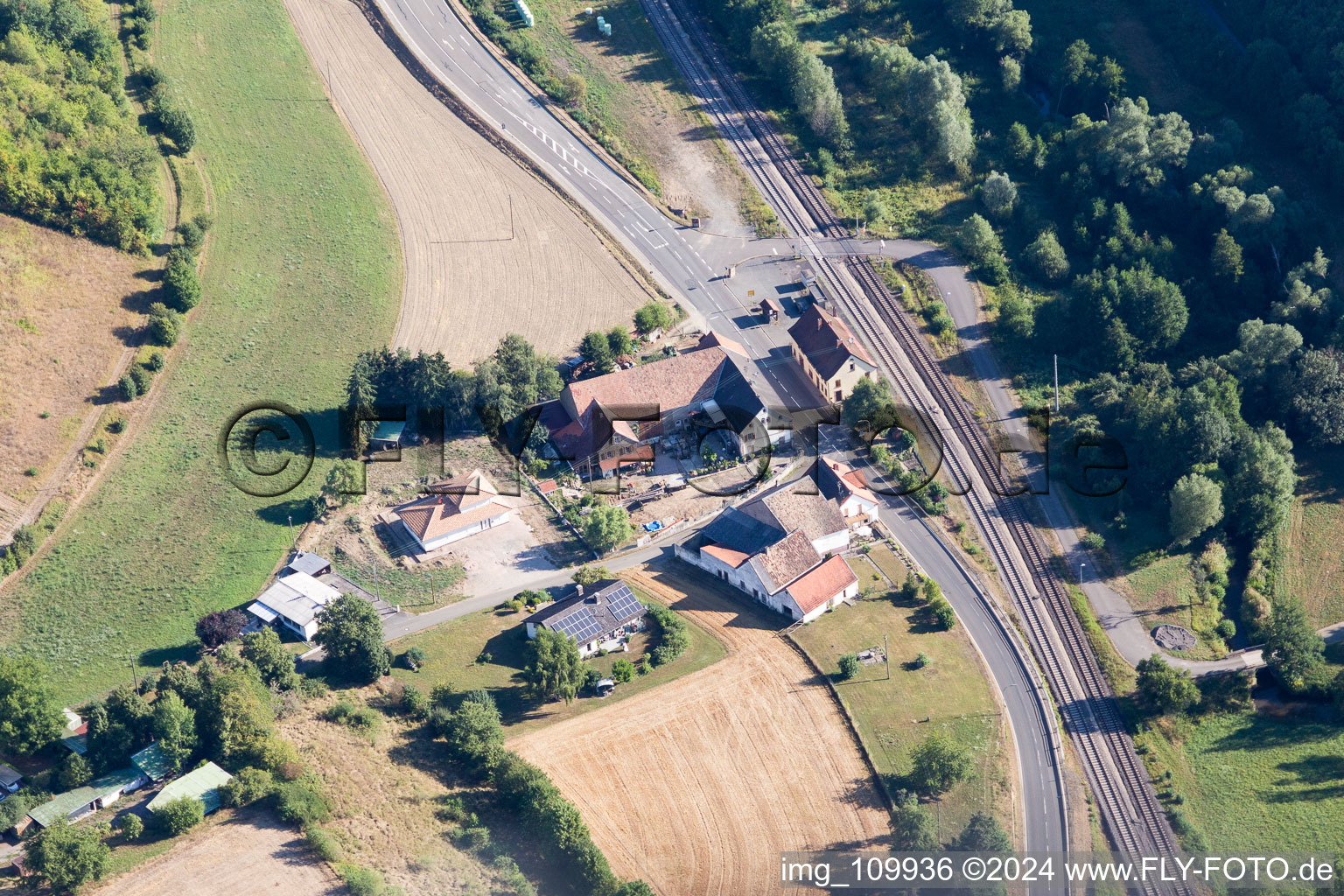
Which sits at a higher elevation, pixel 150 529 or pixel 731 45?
pixel 731 45

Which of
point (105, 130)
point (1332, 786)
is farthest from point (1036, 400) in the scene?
point (105, 130)

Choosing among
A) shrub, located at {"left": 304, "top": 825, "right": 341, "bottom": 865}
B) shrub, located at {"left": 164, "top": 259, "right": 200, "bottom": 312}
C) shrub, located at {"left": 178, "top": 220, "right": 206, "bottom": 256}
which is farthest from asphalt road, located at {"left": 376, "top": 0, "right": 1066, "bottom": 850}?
shrub, located at {"left": 164, "top": 259, "right": 200, "bottom": 312}

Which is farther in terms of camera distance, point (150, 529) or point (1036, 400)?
point (1036, 400)

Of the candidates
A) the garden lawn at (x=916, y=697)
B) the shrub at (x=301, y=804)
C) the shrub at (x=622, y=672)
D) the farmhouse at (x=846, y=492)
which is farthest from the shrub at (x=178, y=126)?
the garden lawn at (x=916, y=697)

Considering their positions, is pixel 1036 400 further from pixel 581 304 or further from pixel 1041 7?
pixel 1041 7

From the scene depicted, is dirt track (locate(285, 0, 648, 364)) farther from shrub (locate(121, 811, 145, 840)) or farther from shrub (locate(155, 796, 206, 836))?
shrub (locate(121, 811, 145, 840))

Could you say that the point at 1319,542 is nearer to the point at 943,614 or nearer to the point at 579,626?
the point at 943,614

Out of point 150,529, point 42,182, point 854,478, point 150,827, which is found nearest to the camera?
point 150,827

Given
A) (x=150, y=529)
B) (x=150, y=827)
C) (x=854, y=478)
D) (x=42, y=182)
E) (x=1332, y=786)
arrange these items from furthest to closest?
(x=42, y=182) < (x=854, y=478) < (x=150, y=529) < (x=1332, y=786) < (x=150, y=827)
